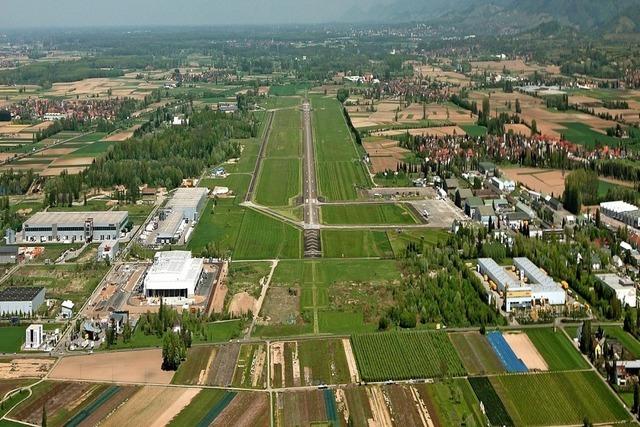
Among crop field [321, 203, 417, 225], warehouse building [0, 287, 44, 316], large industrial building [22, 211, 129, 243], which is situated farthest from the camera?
crop field [321, 203, 417, 225]

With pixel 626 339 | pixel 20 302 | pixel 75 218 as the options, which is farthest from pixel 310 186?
pixel 626 339

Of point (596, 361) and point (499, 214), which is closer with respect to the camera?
point (596, 361)

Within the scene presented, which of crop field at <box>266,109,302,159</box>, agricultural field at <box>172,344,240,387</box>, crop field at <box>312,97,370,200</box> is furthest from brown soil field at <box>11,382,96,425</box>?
crop field at <box>266,109,302,159</box>

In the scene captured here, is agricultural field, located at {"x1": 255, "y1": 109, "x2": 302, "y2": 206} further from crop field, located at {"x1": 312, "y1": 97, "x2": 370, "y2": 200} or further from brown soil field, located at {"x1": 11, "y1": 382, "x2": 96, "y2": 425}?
brown soil field, located at {"x1": 11, "y1": 382, "x2": 96, "y2": 425}

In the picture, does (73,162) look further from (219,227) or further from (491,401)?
(491,401)

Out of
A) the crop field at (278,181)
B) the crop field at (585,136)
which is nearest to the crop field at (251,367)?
the crop field at (278,181)

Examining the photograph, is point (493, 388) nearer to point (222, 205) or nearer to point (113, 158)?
point (222, 205)

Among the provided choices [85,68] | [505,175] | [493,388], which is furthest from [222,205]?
[85,68]
